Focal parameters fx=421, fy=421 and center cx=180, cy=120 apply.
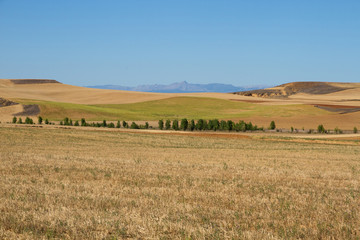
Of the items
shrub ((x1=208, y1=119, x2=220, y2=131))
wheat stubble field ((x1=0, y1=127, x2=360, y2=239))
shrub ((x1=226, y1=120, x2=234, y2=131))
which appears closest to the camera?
wheat stubble field ((x1=0, y1=127, x2=360, y2=239))

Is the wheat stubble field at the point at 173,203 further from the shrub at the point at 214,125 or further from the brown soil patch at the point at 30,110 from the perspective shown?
the brown soil patch at the point at 30,110

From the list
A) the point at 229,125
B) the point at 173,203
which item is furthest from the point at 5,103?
the point at 173,203

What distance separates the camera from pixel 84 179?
16078 mm

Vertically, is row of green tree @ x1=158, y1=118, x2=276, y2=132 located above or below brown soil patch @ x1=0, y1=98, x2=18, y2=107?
below

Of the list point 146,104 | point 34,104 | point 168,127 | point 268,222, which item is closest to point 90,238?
point 268,222

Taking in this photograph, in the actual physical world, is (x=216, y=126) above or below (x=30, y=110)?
below

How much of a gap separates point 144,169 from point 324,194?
28.3 feet

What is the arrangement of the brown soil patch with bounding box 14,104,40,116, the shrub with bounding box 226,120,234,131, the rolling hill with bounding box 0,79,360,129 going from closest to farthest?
the shrub with bounding box 226,120,234,131 < the rolling hill with bounding box 0,79,360,129 < the brown soil patch with bounding box 14,104,40,116

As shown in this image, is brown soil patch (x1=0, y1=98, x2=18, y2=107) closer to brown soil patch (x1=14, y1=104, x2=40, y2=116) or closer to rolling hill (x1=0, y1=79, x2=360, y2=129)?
rolling hill (x1=0, y1=79, x2=360, y2=129)

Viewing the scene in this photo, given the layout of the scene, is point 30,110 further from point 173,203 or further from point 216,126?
point 173,203

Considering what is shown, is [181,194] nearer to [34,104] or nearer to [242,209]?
[242,209]

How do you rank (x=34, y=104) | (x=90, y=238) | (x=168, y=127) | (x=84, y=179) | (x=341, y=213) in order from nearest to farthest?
(x=90, y=238)
(x=341, y=213)
(x=84, y=179)
(x=168, y=127)
(x=34, y=104)

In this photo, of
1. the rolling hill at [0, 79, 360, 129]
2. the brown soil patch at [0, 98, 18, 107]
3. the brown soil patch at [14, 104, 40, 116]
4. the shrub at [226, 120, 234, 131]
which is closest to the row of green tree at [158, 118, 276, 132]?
the shrub at [226, 120, 234, 131]

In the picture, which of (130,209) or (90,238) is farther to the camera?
(130,209)
